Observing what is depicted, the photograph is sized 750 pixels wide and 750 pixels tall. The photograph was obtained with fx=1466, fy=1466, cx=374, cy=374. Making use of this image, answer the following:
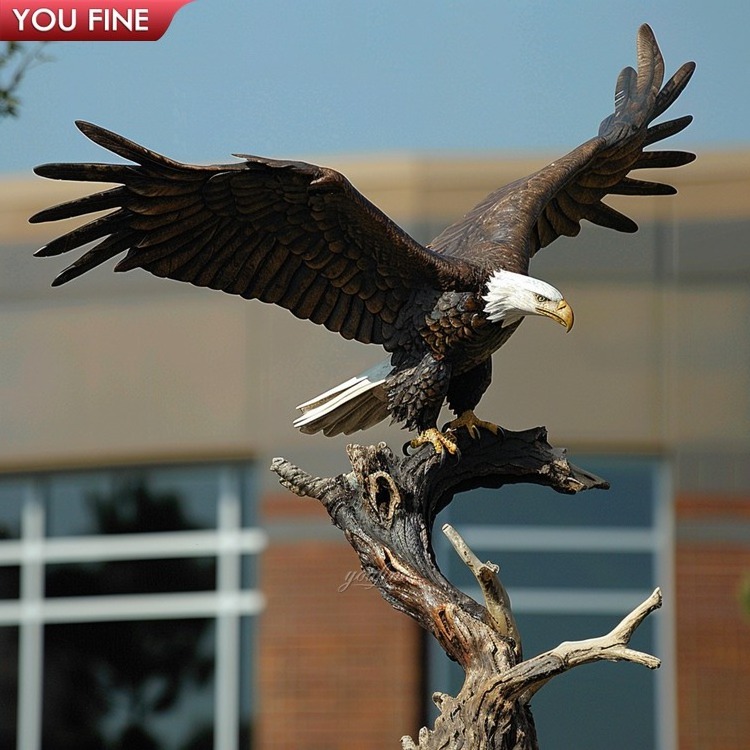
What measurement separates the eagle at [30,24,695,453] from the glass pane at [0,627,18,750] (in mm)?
5934

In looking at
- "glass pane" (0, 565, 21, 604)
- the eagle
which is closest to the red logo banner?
"glass pane" (0, 565, 21, 604)

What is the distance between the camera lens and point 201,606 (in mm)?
8797

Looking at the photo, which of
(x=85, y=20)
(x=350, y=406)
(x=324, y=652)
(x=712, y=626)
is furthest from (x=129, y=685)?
(x=350, y=406)

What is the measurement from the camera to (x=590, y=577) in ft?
27.7

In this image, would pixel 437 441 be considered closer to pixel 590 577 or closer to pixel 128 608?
pixel 590 577

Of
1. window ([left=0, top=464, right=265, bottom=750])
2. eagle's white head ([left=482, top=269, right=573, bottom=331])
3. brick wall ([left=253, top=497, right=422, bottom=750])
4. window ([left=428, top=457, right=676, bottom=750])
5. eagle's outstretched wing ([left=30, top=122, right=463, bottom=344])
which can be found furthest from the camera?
window ([left=0, top=464, right=265, bottom=750])

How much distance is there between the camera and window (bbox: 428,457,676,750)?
8289 millimetres

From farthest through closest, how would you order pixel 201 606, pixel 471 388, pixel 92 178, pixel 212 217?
pixel 201 606, pixel 471 388, pixel 212 217, pixel 92 178

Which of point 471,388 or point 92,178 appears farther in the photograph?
point 471,388

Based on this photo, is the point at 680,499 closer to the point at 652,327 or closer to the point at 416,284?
the point at 652,327

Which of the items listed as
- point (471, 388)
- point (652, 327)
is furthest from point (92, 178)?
point (652, 327)

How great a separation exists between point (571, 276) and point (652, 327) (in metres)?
0.56

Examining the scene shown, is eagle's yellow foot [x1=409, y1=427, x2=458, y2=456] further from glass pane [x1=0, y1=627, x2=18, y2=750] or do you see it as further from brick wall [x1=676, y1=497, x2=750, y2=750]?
glass pane [x1=0, y1=627, x2=18, y2=750]

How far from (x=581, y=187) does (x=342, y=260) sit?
99 cm
